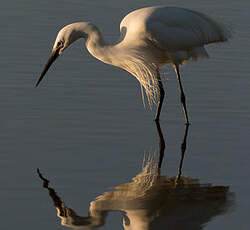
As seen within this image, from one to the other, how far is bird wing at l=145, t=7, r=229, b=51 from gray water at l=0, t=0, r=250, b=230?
498mm

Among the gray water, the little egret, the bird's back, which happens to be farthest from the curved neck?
the gray water

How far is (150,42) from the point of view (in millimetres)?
9211

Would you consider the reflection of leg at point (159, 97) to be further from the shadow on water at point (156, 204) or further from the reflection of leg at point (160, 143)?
the shadow on water at point (156, 204)

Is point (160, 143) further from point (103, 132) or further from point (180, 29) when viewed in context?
point (180, 29)

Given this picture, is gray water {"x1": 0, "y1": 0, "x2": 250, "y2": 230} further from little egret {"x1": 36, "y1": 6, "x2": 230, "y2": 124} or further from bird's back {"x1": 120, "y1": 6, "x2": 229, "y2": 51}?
bird's back {"x1": 120, "y1": 6, "x2": 229, "y2": 51}

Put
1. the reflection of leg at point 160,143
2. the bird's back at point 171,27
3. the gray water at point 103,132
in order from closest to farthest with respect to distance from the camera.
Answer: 1. the gray water at point 103,132
2. the reflection of leg at point 160,143
3. the bird's back at point 171,27

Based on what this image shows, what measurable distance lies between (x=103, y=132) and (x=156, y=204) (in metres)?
2.13

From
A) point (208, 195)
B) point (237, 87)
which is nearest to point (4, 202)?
point (208, 195)

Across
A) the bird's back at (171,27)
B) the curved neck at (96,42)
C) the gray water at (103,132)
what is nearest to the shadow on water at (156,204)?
the gray water at (103,132)

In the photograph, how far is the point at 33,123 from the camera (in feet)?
28.6

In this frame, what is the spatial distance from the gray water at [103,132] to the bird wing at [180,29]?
1.63 ft

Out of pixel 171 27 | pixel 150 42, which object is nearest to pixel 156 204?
pixel 150 42

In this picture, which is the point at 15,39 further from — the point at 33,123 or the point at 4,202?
the point at 4,202

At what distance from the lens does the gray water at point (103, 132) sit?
6.41 m
